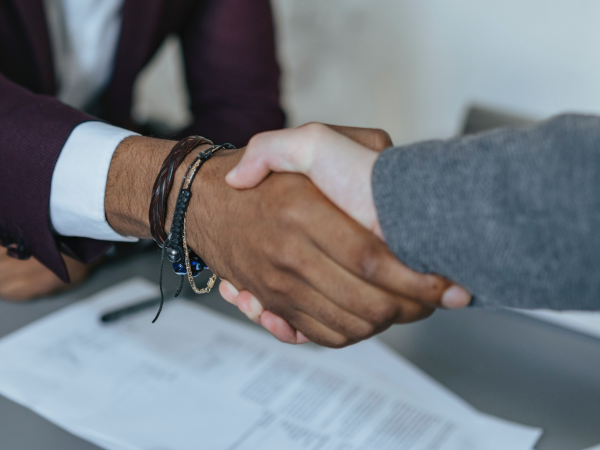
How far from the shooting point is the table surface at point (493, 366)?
0.56 metres

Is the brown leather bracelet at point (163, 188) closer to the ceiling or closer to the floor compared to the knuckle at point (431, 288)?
closer to the ceiling

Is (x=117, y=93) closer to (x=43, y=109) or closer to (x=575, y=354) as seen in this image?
(x=43, y=109)

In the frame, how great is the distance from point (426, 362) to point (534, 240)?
368mm

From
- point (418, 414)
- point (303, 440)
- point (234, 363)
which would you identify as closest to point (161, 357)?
point (234, 363)

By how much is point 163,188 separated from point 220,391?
273mm

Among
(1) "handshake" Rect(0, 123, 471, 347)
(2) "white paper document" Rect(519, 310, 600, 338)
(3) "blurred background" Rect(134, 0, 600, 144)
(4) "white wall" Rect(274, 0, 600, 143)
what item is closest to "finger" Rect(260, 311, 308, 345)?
(1) "handshake" Rect(0, 123, 471, 347)

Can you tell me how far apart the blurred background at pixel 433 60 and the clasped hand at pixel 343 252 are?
29.2 inches

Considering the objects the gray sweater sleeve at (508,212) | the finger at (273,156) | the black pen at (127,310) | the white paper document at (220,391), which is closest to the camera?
the gray sweater sleeve at (508,212)

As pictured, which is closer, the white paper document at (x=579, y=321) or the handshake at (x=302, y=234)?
the handshake at (x=302, y=234)

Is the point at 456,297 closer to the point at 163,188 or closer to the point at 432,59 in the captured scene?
the point at 163,188

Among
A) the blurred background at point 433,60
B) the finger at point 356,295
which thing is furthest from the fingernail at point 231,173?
the blurred background at point 433,60

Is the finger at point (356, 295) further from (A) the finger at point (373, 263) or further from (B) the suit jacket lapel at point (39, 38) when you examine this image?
(B) the suit jacket lapel at point (39, 38)

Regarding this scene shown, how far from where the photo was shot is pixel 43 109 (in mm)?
580

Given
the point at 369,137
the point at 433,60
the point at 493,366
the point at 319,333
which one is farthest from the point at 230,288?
the point at 433,60
